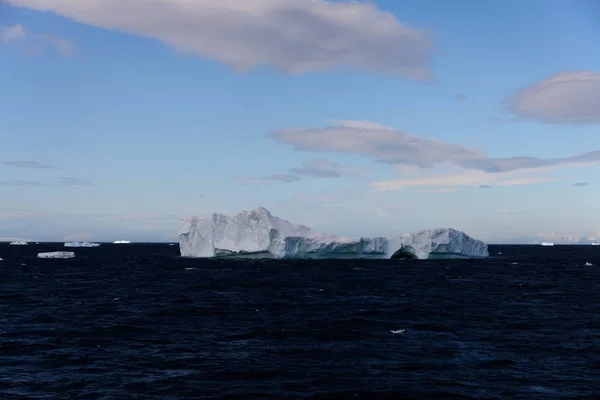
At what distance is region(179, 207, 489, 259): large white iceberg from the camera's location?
54875mm

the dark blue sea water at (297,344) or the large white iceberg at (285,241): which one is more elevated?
the large white iceberg at (285,241)

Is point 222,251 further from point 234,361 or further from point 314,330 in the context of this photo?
point 234,361

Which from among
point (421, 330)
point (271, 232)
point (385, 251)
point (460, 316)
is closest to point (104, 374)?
point (421, 330)

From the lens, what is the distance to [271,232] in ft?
178

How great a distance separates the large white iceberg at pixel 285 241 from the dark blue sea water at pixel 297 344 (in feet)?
75.0

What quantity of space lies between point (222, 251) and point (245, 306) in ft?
107

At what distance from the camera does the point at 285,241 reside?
55156 mm

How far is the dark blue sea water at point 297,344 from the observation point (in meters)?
12.5

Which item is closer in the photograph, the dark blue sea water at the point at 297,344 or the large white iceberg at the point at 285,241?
the dark blue sea water at the point at 297,344

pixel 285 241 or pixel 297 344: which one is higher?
pixel 285 241

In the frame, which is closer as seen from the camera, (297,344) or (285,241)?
(297,344)

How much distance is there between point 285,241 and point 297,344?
38151 mm

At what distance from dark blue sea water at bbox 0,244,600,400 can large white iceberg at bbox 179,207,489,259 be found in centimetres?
2285

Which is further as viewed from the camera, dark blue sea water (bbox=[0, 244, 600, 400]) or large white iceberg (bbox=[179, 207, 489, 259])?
large white iceberg (bbox=[179, 207, 489, 259])
